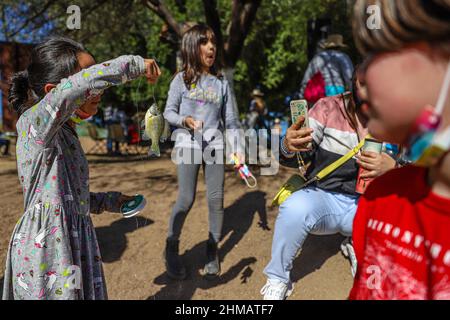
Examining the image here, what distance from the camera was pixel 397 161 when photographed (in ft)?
7.47

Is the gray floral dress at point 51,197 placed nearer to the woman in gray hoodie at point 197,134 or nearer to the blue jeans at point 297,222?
the blue jeans at point 297,222

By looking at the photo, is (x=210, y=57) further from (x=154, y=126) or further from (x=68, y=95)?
(x=68, y=95)

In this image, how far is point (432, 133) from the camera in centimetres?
92

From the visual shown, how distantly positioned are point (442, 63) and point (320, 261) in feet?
9.96

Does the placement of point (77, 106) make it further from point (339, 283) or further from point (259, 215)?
point (259, 215)

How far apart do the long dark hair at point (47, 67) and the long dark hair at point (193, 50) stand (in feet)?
4.94

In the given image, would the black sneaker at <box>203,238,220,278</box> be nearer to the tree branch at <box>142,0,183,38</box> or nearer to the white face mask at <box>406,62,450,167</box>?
the white face mask at <box>406,62,450,167</box>

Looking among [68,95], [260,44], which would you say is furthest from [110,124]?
[68,95]

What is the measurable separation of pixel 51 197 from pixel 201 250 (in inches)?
91.3

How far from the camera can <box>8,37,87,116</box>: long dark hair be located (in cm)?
192

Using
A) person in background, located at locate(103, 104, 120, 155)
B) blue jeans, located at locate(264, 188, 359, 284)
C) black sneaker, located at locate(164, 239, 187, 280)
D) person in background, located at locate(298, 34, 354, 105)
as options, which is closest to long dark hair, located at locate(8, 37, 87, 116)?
blue jeans, located at locate(264, 188, 359, 284)

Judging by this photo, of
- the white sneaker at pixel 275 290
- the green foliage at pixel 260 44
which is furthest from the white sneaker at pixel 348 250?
the green foliage at pixel 260 44

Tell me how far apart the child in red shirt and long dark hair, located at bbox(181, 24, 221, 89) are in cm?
241
